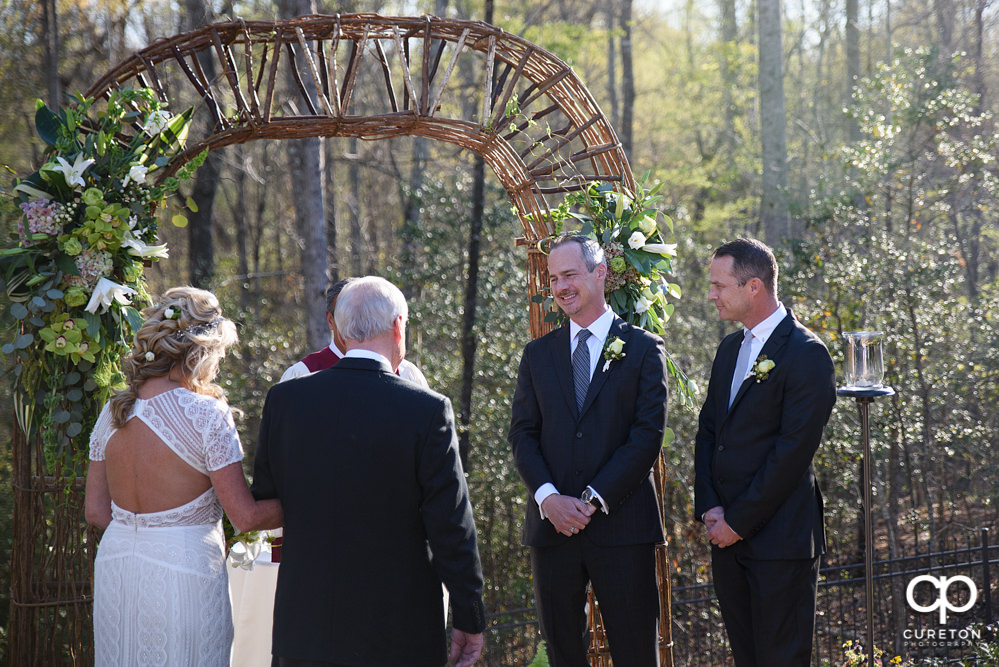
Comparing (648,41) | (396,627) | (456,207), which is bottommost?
(396,627)

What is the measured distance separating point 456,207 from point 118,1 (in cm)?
473

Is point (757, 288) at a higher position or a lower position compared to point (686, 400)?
higher

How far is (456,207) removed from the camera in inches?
333

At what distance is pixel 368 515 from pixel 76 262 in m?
1.79

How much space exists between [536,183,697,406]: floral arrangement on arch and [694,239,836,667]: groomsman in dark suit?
1.59 ft

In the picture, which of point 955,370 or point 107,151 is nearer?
point 107,151

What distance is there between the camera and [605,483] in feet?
9.84

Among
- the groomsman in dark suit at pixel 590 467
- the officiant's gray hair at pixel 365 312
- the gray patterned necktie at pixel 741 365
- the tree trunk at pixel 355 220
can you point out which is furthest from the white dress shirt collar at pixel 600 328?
the tree trunk at pixel 355 220

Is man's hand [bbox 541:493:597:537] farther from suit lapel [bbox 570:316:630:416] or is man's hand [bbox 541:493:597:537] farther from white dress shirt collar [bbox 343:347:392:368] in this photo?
white dress shirt collar [bbox 343:347:392:368]

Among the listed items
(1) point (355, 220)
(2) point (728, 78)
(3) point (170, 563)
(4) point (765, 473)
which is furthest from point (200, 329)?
(2) point (728, 78)

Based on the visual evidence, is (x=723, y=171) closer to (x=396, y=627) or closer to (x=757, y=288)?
(x=757, y=288)

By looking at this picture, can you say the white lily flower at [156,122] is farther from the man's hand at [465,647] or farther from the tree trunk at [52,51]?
the tree trunk at [52,51]

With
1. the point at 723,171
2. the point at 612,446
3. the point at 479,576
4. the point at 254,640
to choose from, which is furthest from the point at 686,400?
the point at 723,171

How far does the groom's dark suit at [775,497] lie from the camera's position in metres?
3.01
